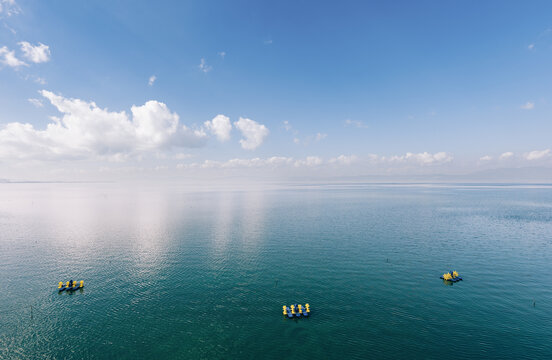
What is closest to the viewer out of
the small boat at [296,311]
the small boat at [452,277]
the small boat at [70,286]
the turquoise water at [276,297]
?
the turquoise water at [276,297]

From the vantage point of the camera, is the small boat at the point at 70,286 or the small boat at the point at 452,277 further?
the small boat at the point at 452,277

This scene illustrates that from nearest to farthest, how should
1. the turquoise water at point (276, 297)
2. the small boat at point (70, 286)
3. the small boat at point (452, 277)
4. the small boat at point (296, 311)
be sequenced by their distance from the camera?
1. the turquoise water at point (276, 297)
2. the small boat at point (296, 311)
3. the small boat at point (70, 286)
4. the small boat at point (452, 277)

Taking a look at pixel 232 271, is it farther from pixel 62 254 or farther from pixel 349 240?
pixel 62 254

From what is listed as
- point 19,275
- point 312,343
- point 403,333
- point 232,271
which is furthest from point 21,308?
point 403,333

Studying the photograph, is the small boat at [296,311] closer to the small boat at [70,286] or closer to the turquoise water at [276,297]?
the turquoise water at [276,297]

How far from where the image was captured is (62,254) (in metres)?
81.9

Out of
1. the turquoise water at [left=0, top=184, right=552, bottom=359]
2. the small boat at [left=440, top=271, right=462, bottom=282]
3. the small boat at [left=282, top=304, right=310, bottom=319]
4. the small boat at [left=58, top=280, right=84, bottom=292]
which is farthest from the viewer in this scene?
the small boat at [left=440, top=271, right=462, bottom=282]

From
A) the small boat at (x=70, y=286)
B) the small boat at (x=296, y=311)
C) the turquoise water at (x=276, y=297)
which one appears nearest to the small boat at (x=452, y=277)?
the turquoise water at (x=276, y=297)

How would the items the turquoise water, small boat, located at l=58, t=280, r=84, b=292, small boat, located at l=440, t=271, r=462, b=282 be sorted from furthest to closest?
small boat, located at l=440, t=271, r=462, b=282 < small boat, located at l=58, t=280, r=84, b=292 < the turquoise water

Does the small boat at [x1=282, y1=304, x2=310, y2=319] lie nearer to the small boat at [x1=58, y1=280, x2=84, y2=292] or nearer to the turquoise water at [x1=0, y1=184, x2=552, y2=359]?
the turquoise water at [x1=0, y1=184, x2=552, y2=359]

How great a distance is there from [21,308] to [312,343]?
6046cm

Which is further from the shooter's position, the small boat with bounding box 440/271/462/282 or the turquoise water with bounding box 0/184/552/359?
the small boat with bounding box 440/271/462/282

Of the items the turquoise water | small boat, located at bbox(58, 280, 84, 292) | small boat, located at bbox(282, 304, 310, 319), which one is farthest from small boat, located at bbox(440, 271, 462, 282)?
small boat, located at bbox(58, 280, 84, 292)

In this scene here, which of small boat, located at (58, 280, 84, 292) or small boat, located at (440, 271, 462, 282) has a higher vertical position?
small boat, located at (58, 280, 84, 292)
